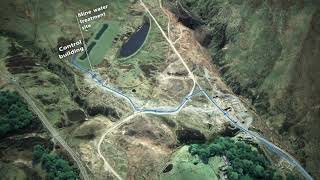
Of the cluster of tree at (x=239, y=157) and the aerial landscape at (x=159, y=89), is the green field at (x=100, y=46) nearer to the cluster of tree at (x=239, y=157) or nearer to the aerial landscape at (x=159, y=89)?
the aerial landscape at (x=159, y=89)

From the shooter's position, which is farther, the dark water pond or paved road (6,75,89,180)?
the dark water pond

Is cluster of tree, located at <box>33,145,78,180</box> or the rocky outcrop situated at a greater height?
the rocky outcrop

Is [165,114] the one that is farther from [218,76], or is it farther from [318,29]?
[318,29]

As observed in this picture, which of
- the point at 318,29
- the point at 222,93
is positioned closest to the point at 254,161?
the point at 222,93

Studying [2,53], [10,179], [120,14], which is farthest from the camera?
[120,14]

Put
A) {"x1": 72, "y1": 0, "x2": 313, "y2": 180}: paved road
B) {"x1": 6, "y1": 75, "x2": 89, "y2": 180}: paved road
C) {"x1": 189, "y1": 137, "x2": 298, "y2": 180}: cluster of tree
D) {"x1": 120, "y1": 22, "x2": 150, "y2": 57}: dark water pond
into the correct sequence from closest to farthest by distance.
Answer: {"x1": 6, "y1": 75, "x2": 89, "y2": 180}: paved road < {"x1": 189, "y1": 137, "x2": 298, "y2": 180}: cluster of tree < {"x1": 72, "y1": 0, "x2": 313, "y2": 180}: paved road < {"x1": 120, "y1": 22, "x2": 150, "y2": 57}: dark water pond

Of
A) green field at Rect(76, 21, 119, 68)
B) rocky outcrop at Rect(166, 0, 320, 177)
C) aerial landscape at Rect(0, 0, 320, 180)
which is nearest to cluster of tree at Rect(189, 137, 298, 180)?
aerial landscape at Rect(0, 0, 320, 180)

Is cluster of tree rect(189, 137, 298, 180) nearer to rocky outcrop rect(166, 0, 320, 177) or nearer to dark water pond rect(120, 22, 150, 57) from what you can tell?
rocky outcrop rect(166, 0, 320, 177)
